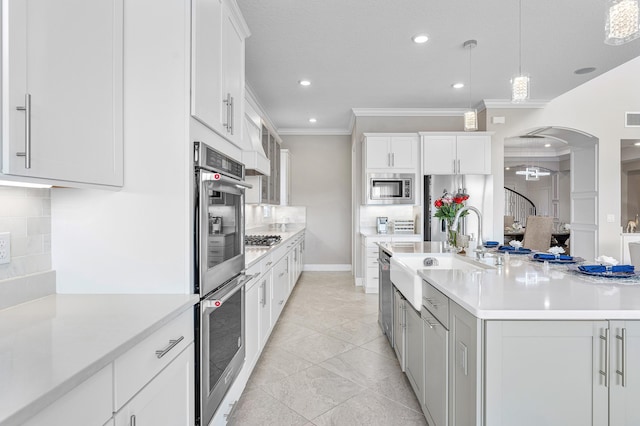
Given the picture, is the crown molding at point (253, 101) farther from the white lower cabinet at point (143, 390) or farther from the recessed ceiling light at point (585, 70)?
the recessed ceiling light at point (585, 70)

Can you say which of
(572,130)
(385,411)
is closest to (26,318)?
(385,411)

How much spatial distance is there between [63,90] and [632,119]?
6785 mm

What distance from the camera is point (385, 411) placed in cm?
216

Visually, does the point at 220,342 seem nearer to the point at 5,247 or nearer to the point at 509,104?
the point at 5,247

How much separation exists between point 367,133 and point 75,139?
4.65 metres

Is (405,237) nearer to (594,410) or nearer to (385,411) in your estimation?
(385,411)

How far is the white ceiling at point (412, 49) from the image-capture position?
2.87m

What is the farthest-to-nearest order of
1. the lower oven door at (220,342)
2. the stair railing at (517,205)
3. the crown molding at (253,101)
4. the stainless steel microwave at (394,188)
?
the stair railing at (517,205)
the stainless steel microwave at (394,188)
the crown molding at (253,101)
the lower oven door at (220,342)

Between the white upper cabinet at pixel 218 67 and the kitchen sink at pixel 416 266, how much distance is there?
4.54 ft

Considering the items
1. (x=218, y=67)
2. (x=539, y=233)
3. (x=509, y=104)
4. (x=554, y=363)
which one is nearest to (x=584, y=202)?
(x=539, y=233)

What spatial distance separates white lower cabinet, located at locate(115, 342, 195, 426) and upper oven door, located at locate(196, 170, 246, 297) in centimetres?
31

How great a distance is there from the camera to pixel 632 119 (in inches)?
201

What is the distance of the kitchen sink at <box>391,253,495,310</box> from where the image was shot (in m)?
2.04

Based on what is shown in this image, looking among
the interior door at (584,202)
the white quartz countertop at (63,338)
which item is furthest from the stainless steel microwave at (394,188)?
the white quartz countertop at (63,338)
